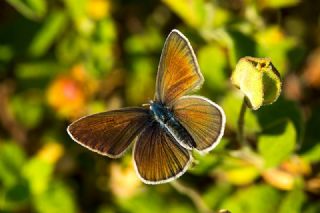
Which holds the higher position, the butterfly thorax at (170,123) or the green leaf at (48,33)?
the green leaf at (48,33)

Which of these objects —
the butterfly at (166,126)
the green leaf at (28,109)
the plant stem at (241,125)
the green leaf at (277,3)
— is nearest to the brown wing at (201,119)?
the butterfly at (166,126)

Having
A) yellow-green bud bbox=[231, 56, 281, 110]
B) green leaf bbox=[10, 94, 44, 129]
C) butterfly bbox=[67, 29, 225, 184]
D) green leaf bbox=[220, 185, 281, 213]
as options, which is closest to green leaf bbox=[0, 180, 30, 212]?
green leaf bbox=[10, 94, 44, 129]

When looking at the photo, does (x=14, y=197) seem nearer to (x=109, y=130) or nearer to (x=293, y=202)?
(x=109, y=130)

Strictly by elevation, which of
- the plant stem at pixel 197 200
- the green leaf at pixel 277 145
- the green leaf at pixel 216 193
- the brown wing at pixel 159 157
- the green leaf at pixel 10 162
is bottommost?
the green leaf at pixel 216 193

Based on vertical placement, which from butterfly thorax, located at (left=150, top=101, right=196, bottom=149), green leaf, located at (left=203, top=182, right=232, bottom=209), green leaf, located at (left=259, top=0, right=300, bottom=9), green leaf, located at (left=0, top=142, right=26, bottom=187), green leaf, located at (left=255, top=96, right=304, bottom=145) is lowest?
green leaf, located at (left=203, top=182, right=232, bottom=209)

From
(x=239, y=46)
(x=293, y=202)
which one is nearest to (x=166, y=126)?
(x=239, y=46)

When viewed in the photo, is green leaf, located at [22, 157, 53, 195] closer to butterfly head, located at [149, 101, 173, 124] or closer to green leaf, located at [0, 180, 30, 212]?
green leaf, located at [0, 180, 30, 212]

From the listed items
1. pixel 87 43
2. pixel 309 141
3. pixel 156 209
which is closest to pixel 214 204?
pixel 156 209

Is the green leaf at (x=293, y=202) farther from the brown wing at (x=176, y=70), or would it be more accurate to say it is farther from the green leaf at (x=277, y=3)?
the green leaf at (x=277, y=3)
